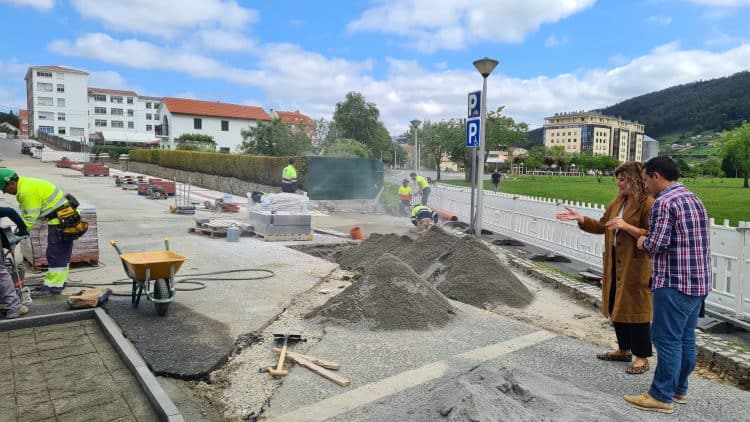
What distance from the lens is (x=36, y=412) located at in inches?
142

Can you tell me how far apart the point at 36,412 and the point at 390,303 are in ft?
11.5

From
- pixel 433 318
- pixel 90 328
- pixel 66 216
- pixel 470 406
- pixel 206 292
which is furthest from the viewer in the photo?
pixel 206 292

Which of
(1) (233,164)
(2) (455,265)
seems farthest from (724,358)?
(1) (233,164)

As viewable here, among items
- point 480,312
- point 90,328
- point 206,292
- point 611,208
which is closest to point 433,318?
point 480,312

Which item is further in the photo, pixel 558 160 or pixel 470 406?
pixel 558 160

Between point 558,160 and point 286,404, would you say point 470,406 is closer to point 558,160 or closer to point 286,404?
point 286,404

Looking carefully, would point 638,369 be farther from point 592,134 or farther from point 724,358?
point 592,134

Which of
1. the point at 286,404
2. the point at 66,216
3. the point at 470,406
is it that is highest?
the point at 66,216

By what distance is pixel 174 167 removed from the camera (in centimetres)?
3831

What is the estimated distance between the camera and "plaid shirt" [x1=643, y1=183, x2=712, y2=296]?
3559 mm

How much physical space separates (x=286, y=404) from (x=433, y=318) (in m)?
2.42

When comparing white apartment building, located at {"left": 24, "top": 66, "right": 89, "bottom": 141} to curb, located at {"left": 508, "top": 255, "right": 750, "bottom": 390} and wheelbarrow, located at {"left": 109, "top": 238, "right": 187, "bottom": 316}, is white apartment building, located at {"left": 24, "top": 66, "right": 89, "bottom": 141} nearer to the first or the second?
wheelbarrow, located at {"left": 109, "top": 238, "right": 187, "bottom": 316}

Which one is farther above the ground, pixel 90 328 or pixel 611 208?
pixel 611 208

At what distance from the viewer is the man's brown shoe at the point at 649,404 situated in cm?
370
